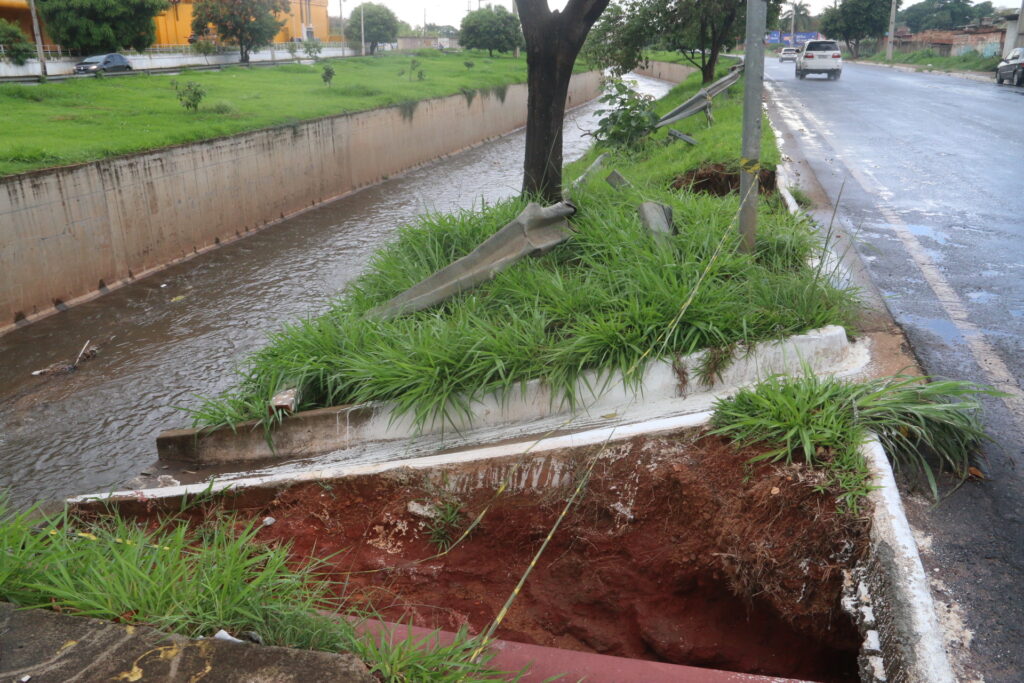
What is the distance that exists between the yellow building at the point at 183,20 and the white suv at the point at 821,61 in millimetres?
26662

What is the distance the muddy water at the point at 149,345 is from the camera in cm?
728

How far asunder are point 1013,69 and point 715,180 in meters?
24.3

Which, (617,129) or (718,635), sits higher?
(617,129)

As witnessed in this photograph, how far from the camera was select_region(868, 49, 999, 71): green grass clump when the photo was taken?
3644 centimetres

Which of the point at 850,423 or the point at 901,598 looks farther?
the point at 850,423

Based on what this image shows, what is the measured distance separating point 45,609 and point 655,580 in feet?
7.18

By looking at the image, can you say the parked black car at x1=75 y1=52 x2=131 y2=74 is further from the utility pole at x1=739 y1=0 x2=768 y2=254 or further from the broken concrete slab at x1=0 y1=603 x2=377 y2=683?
the broken concrete slab at x1=0 y1=603 x2=377 y2=683

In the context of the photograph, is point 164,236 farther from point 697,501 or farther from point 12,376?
point 697,501

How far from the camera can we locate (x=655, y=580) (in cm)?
344

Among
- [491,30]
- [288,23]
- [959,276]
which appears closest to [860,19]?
[491,30]

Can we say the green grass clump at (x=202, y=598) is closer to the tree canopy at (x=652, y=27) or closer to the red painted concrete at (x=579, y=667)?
the red painted concrete at (x=579, y=667)

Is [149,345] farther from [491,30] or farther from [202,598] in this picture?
[491,30]

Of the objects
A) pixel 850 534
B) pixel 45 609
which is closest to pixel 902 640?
pixel 850 534

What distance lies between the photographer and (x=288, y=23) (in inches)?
2229
